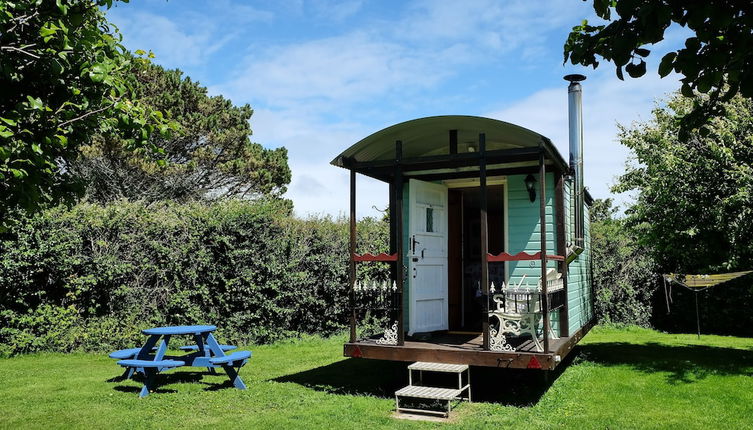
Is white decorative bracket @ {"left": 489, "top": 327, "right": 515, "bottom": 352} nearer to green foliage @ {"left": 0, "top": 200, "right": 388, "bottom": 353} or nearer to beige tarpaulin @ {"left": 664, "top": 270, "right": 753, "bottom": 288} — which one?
green foliage @ {"left": 0, "top": 200, "right": 388, "bottom": 353}

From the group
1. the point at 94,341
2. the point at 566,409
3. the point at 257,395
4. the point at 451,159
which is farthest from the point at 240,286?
the point at 566,409

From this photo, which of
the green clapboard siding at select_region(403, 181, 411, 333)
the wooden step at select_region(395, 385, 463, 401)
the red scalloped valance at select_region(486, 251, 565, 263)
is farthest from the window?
the wooden step at select_region(395, 385, 463, 401)

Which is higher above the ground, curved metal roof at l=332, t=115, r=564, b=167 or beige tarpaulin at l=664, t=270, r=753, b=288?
curved metal roof at l=332, t=115, r=564, b=167

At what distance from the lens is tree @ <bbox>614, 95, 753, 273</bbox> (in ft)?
28.6

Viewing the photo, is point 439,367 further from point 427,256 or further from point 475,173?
point 475,173

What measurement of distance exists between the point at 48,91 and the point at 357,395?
455cm

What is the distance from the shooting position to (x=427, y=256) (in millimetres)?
8070

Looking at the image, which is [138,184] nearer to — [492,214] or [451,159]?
[492,214]

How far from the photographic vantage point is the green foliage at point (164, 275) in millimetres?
9469

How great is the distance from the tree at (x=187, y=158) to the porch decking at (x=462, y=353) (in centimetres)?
1166

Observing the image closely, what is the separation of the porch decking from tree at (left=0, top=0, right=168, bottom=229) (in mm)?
3517

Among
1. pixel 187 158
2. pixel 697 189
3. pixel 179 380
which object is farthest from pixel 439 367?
pixel 187 158

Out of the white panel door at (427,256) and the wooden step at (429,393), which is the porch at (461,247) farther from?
the wooden step at (429,393)

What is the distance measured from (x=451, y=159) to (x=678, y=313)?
898 centimetres
